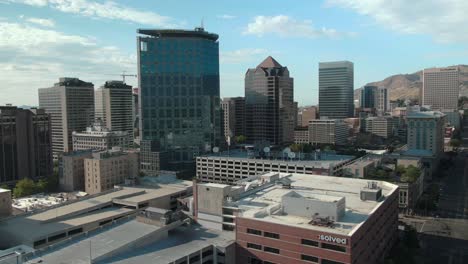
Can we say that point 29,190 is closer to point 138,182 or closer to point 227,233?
point 138,182

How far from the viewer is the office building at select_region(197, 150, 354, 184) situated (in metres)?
159

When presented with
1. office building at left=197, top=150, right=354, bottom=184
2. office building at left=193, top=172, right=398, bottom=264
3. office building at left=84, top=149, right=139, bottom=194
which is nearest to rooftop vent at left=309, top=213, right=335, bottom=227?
office building at left=193, top=172, right=398, bottom=264

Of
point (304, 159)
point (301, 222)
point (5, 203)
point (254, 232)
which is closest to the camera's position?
point (301, 222)

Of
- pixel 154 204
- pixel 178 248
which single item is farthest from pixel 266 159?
pixel 178 248

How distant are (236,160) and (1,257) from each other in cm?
12207

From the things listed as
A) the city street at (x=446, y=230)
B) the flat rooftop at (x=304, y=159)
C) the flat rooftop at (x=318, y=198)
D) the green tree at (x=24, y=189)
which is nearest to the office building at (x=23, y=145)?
the green tree at (x=24, y=189)

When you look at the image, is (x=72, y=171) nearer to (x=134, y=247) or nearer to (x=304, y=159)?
(x=134, y=247)

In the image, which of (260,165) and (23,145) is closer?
(260,165)

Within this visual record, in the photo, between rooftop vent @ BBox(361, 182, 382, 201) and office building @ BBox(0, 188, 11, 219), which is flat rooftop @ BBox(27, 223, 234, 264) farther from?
office building @ BBox(0, 188, 11, 219)

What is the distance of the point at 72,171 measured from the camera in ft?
501

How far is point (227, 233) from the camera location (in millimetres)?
82938

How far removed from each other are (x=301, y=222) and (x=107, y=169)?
92324mm

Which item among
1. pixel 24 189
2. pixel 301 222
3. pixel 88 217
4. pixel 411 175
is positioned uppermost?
pixel 301 222

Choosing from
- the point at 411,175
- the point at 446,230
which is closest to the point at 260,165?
the point at 411,175
